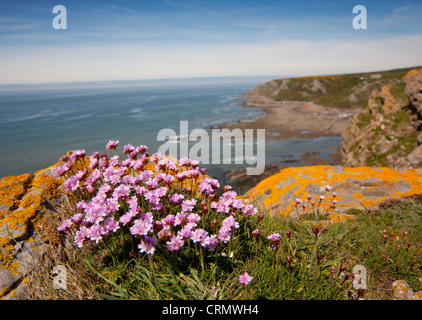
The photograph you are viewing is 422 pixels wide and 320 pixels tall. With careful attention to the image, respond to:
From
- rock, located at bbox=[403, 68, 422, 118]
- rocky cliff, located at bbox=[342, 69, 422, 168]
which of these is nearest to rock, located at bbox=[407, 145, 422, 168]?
rocky cliff, located at bbox=[342, 69, 422, 168]

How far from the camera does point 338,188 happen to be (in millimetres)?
7344

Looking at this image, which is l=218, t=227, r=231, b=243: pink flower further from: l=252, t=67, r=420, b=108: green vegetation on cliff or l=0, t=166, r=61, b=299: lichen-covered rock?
l=252, t=67, r=420, b=108: green vegetation on cliff

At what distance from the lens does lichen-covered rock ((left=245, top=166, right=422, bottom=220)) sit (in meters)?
6.59

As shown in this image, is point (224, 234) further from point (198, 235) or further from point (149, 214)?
point (149, 214)

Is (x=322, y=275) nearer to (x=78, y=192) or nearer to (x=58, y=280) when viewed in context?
(x=58, y=280)

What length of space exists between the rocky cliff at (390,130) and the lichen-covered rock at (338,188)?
289 inches

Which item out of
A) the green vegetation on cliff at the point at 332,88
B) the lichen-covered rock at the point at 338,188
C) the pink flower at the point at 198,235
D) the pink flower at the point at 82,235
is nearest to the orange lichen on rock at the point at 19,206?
the pink flower at the point at 82,235

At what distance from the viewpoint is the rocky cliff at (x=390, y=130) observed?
15.6m

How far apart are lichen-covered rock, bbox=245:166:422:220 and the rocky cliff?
734 cm

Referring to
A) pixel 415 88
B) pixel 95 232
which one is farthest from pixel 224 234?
pixel 415 88

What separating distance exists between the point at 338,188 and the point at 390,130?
1436 cm

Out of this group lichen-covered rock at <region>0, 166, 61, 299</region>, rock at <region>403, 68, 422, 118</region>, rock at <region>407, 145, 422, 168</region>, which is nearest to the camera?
lichen-covered rock at <region>0, 166, 61, 299</region>
